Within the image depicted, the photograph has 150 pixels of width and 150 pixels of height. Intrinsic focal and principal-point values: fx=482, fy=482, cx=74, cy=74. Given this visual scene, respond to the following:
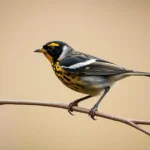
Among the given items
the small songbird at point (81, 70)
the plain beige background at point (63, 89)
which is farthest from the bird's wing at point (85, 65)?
the plain beige background at point (63, 89)

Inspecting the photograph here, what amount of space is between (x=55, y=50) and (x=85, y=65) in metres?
0.14

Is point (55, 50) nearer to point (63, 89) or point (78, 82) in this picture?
point (78, 82)

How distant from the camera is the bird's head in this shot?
171cm

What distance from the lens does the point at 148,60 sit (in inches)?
114

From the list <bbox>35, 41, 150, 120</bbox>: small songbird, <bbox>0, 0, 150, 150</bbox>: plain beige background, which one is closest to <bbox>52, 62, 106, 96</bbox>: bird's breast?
<bbox>35, 41, 150, 120</bbox>: small songbird

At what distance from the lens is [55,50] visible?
1774 millimetres

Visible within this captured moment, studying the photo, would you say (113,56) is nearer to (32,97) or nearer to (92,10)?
(32,97)

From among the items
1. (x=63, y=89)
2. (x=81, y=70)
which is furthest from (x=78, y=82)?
(x=63, y=89)

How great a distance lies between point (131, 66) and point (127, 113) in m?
0.27

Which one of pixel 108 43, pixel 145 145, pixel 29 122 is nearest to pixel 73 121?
pixel 29 122

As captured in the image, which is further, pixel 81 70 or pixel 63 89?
pixel 63 89

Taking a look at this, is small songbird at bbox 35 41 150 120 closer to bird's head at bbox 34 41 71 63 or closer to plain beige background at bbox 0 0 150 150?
bird's head at bbox 34 41 71 63

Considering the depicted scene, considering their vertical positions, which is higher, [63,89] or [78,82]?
[78,82]

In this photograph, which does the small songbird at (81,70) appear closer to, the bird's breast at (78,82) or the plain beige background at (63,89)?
the bird's breast at (78,82)
